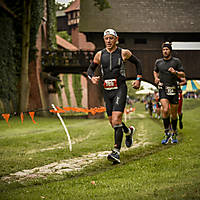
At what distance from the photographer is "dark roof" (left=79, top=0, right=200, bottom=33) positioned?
25.7 m

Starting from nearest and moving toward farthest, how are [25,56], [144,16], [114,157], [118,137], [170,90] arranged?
[114,157] → [118,137] → [170,90] → [25,56] → [144,16]

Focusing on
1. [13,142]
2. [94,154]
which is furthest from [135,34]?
[94,154]

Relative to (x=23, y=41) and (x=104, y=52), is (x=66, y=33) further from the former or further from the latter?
(x=104, y=52)

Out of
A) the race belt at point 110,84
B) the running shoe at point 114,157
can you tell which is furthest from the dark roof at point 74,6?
the running shoe at point 114,157

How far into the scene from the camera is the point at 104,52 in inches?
247

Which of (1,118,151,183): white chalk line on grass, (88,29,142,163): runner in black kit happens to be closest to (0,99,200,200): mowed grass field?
(1,118,151,183): white chalk line on grass

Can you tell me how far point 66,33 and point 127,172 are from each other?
49310mm

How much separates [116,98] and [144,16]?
2193 centimetres

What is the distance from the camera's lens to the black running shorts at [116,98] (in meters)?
6.07

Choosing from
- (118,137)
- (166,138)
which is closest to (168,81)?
(166,138)

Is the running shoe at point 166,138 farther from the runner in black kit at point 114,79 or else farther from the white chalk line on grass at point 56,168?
the runner in black kit at point 114,79

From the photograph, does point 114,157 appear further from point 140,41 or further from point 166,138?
point 140,41

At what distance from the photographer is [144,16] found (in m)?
26.8

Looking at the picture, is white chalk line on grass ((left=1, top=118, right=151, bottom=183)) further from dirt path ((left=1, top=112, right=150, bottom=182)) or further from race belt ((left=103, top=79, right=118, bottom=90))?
race belt ((left=103, top=79, right=118, bottom=90))
